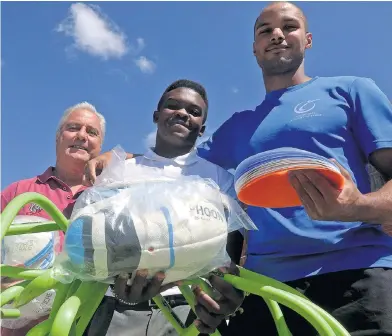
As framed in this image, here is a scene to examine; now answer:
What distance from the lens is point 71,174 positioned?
306cm

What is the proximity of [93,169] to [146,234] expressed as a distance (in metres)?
0.96

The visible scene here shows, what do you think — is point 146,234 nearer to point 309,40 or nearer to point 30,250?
point 30,250

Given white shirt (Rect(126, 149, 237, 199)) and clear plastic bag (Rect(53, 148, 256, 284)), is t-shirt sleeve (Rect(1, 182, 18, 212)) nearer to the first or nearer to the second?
white shirt (Rect(126, 149, 237, 199))

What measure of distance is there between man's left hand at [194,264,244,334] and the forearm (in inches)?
15.9

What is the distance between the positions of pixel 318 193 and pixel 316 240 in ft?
1.52

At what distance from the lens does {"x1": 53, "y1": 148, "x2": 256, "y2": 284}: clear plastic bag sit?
1.15 m

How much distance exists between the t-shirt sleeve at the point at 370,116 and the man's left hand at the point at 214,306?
0.66 m

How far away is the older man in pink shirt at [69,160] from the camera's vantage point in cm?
288

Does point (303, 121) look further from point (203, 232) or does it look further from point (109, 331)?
point (109, 331)

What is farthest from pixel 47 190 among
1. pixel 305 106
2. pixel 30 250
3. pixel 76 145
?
pixel 305 106

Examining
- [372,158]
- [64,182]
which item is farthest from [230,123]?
[64,182]

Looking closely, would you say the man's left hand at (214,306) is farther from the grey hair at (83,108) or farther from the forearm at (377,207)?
the grey hair at (83,108)

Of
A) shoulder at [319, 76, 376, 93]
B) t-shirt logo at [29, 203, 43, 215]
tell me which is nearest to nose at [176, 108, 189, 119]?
t-shirt logo at [29, 203, 43, 215]

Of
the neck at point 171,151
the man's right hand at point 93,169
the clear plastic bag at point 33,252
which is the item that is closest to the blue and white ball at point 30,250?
the clear plastic bag at point 33,252
